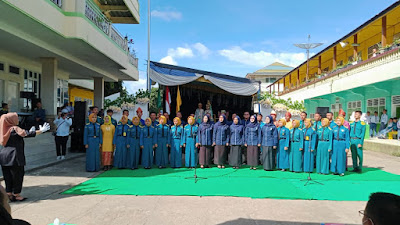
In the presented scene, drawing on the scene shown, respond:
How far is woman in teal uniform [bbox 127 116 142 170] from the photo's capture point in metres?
8.79

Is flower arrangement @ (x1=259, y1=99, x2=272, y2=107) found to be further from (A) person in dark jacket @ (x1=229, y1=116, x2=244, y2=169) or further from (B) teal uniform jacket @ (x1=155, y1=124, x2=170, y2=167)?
(B) teal uniform jacket @ (x1=155, y1=124, x2=170, y2=167)

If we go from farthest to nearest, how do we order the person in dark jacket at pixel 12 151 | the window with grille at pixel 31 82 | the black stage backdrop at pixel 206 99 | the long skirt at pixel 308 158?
the window with grille at pixel 31 82 → the black stage backdrop at pixel 206 99 → the long skirt at pixel 308 158 → the person in dark jacket at pixel 12 151

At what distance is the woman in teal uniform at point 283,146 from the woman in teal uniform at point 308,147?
510mm

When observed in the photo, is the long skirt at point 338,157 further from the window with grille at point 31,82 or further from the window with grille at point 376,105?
the window with grille at point 31,82

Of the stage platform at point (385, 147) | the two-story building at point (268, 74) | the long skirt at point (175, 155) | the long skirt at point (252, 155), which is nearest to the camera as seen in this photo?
the long skirt at point (252, 155)

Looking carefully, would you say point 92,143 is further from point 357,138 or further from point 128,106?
point 357,138

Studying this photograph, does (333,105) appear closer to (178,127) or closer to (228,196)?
(178,127)

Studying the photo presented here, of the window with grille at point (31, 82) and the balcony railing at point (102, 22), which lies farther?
the window with grille at point (31, 82)

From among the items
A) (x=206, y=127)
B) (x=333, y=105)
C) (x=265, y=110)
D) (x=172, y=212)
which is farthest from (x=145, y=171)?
(x=333, y=105)

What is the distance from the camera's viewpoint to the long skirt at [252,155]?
9078mm

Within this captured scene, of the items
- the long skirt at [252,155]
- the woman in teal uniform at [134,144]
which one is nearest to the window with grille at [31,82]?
the woman in teal uniform at [134,144]

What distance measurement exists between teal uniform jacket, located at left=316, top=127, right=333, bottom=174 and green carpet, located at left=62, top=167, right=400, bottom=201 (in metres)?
0.31

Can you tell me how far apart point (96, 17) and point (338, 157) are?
34.6 feet

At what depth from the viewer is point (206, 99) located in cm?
1333
